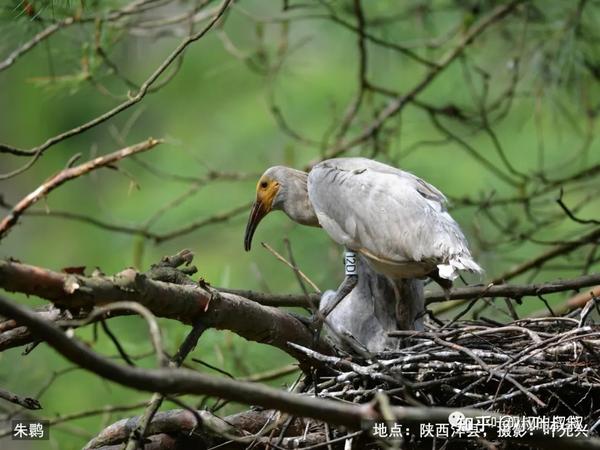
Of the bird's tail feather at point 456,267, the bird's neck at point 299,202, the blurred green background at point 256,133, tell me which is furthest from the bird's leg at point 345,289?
the blurred green background at point 256,133

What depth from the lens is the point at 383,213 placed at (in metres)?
4.30

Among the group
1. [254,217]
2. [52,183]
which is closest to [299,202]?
[254,217]

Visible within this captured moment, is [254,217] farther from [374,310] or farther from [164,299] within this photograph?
[164,299]

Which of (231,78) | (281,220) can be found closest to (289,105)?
(231,78)

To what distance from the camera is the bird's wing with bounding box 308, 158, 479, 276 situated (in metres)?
4.12

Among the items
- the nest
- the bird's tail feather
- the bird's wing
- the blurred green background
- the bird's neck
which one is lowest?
the nest

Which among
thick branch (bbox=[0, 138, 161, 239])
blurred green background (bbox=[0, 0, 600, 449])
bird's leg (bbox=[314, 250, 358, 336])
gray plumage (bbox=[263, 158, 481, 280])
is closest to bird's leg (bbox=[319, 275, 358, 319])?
bird's leg (bbox=[314, 250, 358, 336])

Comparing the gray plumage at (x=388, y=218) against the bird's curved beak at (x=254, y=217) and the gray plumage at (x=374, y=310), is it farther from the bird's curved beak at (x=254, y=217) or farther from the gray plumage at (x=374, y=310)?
the bird's curved beak at (x=254, y=217)

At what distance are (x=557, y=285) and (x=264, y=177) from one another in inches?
54.7

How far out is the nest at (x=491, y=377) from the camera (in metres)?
3.74

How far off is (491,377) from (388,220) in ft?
2.74

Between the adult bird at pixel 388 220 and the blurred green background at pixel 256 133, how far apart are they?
737 millimetres

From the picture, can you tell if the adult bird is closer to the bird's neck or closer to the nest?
the bird's neck

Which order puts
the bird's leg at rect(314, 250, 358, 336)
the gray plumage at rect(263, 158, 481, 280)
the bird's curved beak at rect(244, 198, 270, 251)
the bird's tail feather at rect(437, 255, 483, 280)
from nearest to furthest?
the bird's tail feather at rect(437, 255, 483, 280)
the gray plumage at rect(263, 158, 481, 280)
the bird's leg at rect(314, 250, 358, 336)
the bird's curved beak at rect(244, 198, 270, 251)
